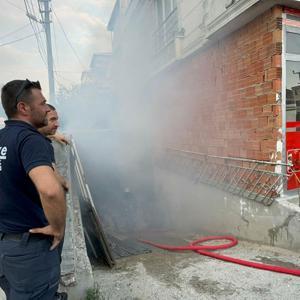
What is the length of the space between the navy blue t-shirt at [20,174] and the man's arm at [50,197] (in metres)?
0.04

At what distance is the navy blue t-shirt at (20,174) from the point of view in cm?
171

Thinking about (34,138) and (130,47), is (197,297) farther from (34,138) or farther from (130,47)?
(130,47)

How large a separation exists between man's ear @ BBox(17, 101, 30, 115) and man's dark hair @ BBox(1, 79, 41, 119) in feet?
0.06

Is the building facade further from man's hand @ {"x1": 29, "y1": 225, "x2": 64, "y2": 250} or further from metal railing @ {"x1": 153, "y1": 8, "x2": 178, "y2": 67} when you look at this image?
man's hand @ {"x1": 29, "y1": 225, "x2": 64, "y2": 250}

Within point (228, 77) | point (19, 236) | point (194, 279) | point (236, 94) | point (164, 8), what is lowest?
point (194, 279)

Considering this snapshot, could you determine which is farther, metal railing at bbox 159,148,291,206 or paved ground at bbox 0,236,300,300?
metal railing at bbox 159,148,291,206

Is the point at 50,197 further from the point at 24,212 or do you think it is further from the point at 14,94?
the point at 14,94

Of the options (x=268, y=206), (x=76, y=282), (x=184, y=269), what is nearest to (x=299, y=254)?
(x=268, y=206)

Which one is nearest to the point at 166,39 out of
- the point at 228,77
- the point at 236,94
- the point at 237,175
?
the point at 228,77

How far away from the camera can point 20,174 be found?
5.82ft

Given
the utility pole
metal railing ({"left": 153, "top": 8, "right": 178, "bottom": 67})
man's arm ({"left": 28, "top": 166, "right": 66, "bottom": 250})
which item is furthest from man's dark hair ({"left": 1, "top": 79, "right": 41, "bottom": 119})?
the utility pole

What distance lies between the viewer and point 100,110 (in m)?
16.4

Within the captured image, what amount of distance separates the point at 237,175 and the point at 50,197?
14.3 ft

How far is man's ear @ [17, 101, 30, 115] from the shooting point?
6.07ft
